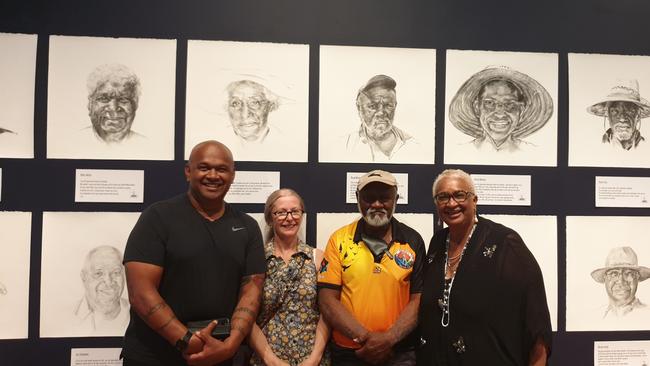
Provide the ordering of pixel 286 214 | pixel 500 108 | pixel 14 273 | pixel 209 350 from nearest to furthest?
pixel 209 350 → pixel 286 214 → pixel 14 273 → pixel 500 108

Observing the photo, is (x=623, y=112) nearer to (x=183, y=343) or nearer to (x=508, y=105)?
(x=508, y=105)

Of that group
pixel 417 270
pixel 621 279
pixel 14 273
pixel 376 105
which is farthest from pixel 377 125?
pixel 14 273

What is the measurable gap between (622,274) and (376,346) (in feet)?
6.78

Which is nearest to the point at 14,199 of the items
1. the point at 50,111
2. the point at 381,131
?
the point at 50,111

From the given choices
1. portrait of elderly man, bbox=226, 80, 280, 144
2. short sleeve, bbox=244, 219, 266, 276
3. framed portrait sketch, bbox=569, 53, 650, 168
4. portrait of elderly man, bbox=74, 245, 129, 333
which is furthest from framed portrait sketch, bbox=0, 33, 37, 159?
framed portrait sketch, bbox=569, 53, 650, 168

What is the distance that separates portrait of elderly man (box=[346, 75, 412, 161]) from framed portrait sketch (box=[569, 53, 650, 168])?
4.09 ft

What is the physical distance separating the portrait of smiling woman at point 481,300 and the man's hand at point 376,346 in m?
0.17

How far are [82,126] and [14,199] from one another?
631 mm

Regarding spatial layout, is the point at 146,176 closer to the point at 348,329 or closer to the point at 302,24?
the point at 302,24

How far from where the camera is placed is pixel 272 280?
8.42 feet

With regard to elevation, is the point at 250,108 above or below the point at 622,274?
above

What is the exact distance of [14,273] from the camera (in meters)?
3.00

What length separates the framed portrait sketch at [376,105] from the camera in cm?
315

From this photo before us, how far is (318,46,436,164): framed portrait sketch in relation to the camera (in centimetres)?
315
